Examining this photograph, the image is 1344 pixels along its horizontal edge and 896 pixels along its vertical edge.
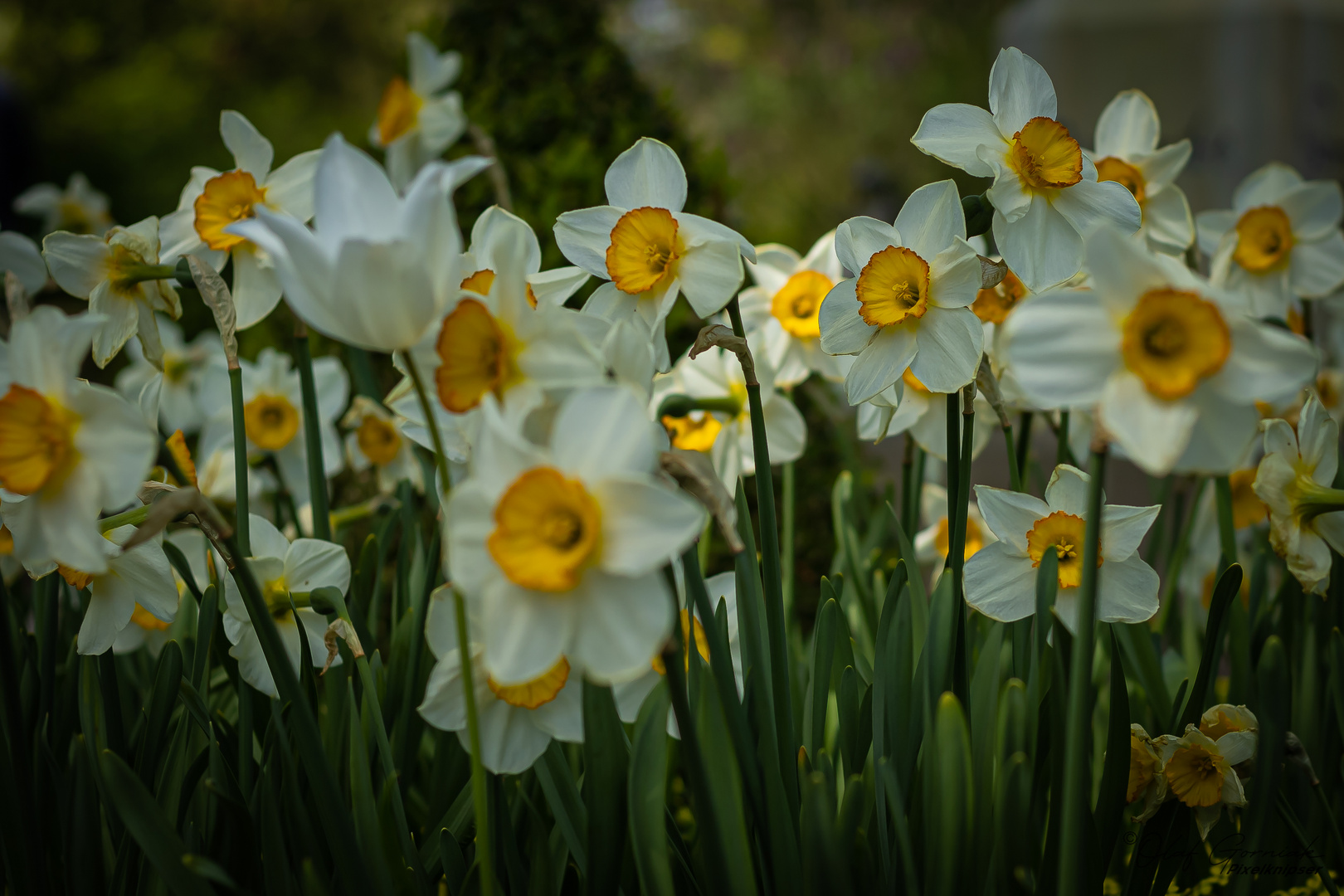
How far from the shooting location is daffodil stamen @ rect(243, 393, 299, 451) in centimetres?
152

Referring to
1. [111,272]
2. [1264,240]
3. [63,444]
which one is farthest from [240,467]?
[1264,240]

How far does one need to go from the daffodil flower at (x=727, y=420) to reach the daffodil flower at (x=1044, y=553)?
0.32 m

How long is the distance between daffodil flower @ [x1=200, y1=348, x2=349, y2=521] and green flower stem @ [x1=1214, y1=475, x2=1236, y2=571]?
1371mm

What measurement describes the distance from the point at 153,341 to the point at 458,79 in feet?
4.81

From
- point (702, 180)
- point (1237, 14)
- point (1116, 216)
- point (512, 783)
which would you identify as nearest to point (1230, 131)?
point (1237, 14)

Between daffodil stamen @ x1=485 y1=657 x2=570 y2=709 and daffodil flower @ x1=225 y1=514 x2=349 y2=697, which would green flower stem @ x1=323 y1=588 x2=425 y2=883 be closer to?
daffodil flower @ x1=225 y1=514 x2=349 y2=697

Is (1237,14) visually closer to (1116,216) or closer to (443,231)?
(1116,216)

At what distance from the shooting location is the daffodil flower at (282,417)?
1.54 metres

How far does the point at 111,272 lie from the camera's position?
955mm

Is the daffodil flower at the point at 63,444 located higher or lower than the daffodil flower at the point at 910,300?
lower

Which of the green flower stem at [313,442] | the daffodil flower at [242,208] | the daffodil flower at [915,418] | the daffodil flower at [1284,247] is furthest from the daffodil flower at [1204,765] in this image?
the daffodil flower at [242,208]

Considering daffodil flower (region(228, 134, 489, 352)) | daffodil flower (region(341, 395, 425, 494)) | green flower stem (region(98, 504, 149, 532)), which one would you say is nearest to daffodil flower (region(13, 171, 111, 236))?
daffodil flower (region(341, 395, 425, 494))

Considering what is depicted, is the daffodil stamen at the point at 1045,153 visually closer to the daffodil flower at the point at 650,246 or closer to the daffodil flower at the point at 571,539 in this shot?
the daffodil flower at the point at 650,246

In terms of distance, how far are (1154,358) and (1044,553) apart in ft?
1.13
